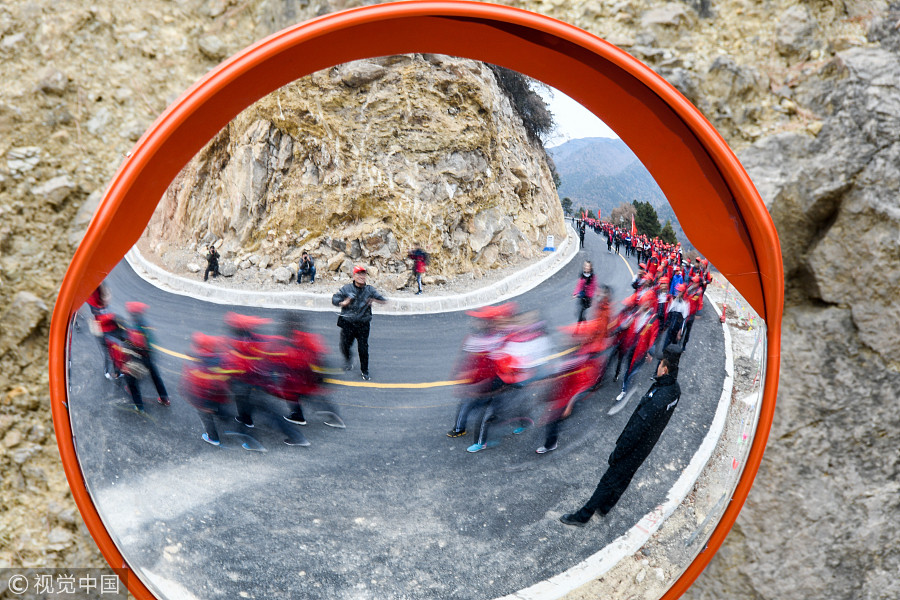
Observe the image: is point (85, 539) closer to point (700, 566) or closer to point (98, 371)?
point (98, 371)

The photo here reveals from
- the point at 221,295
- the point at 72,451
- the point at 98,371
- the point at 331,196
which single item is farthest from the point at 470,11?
the point at 72,451

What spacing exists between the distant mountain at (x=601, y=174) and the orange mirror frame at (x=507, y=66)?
1.9 inches

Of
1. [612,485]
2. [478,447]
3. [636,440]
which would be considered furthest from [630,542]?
[478,447]

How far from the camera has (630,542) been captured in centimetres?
165

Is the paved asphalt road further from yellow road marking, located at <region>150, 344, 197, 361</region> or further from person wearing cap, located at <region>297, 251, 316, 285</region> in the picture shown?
person wearing cap, located at <region>297, 251, 316, 285</region>

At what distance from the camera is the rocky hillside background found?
5.85 feet

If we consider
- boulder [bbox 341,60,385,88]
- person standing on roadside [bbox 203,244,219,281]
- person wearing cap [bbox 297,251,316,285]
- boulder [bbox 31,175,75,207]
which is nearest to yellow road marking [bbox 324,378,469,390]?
person wearing cap [bbox 297,251,316,285]

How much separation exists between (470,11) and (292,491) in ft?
4.81

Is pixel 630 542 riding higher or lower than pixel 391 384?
lower

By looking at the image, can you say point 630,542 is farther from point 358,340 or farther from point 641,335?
point 358,340

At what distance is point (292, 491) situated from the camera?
156 centimetres

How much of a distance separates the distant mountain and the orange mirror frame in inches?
1.9

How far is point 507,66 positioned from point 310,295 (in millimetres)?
843

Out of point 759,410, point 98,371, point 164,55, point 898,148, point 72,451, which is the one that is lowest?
point 72,451
